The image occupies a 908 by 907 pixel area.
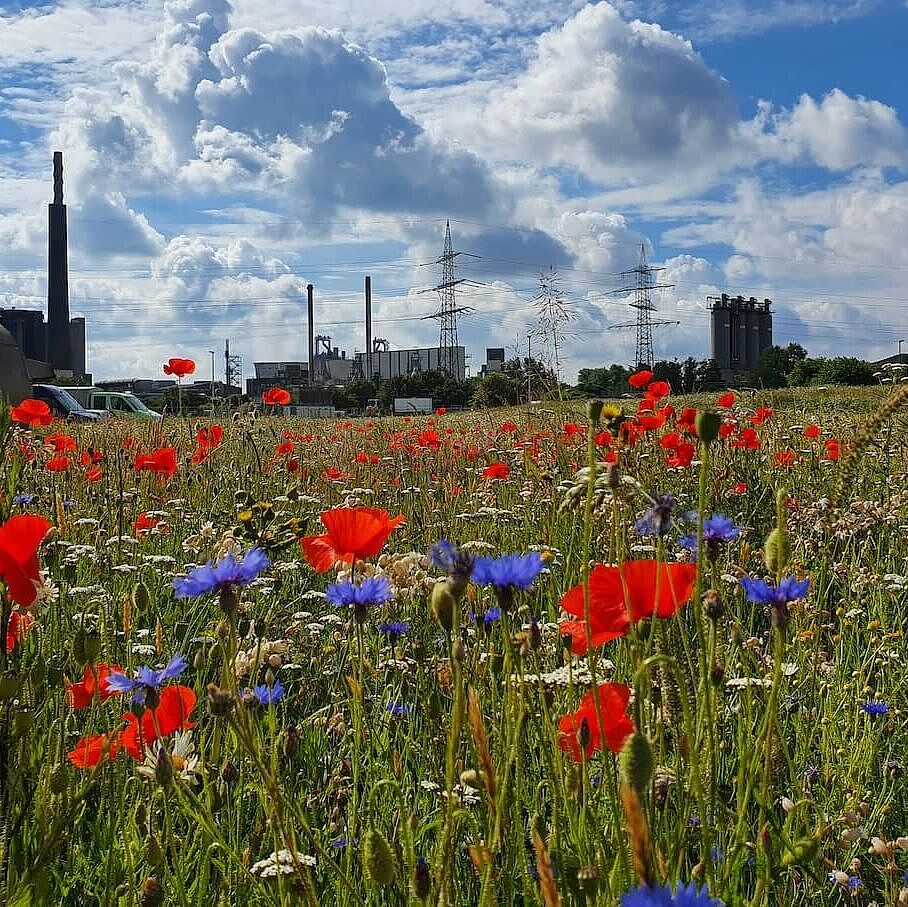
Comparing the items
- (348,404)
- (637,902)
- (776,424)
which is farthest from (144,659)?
(348,404)

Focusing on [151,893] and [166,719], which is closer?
[151,893]

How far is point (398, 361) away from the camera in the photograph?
267 ft

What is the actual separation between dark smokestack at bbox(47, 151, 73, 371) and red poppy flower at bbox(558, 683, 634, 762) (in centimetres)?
7060

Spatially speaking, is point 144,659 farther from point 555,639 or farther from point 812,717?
point 812,717

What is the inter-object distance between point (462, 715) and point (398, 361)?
81113 millimetres

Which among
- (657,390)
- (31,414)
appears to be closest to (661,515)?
(31,414)

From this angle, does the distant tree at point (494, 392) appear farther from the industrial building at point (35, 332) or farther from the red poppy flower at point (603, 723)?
the industrial building at point (35, 332)

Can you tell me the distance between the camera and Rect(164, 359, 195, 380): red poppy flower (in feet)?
16.2

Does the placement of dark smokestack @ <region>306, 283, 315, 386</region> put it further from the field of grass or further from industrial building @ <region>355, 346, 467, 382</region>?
the field of grass

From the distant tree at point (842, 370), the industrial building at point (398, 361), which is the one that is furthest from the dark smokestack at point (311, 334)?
the distant tree at point (842, 370)

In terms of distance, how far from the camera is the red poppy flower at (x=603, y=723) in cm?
109

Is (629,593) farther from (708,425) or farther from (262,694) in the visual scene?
(262,694)

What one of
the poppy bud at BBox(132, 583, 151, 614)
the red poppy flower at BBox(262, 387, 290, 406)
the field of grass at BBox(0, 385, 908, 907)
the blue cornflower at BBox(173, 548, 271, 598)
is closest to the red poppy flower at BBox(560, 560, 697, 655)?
the field of grass at BBox(0, 385, 908, 907)

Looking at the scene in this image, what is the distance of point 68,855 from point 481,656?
2.28 feet
